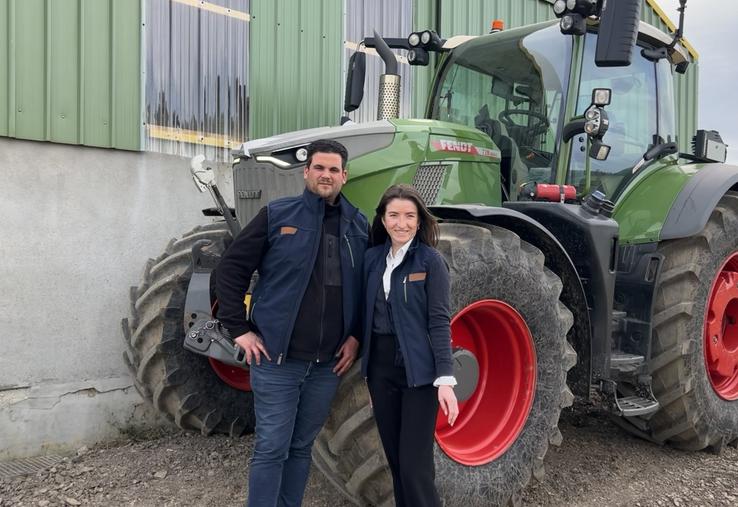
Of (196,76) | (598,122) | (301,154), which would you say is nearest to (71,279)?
(196,76)

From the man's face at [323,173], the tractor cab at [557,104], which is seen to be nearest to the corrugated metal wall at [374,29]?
the tractor cab at [557,104]

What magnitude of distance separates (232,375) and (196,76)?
2.51 metres

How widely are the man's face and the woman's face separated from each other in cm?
29

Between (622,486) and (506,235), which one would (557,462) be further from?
(506,235)

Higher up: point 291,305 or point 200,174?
point 200,174

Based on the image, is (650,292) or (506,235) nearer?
(506,235)

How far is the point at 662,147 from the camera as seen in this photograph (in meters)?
4.82

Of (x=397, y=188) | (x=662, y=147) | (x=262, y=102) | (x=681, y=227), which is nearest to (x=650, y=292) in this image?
(x=681, y=227)

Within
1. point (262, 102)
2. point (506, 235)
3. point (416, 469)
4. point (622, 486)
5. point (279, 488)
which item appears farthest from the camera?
point (262, 102)

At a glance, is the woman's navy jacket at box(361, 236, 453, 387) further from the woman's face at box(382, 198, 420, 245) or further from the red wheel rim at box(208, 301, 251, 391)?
the red wheel rim at box(208, 301, 251, 391)

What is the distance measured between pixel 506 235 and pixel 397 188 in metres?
0.90

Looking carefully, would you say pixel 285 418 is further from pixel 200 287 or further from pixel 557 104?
pixel 557 104

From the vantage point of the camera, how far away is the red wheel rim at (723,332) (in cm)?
459

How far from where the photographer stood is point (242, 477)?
13.4ft
